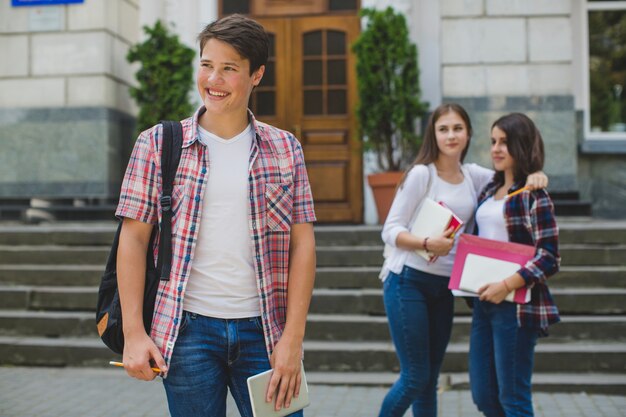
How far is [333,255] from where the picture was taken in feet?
24.9

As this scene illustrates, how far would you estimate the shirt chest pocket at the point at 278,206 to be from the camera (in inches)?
95.0

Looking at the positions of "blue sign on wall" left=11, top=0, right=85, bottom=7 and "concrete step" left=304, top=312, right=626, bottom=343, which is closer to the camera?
"concrete step" left=304, top=312, right=626, bottom=343

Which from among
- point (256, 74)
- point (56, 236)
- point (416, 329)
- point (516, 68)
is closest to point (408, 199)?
point (416, 329)

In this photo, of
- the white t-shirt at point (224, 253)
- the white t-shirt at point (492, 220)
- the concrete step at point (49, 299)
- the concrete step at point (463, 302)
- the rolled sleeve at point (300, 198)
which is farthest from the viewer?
the concrete step at point (49, 299)

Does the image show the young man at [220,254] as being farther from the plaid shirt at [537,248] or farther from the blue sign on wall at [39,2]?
the blue sign on wall at [39,2]

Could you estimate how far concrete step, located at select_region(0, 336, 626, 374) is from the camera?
6109mm

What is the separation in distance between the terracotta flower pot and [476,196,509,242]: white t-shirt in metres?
4.63

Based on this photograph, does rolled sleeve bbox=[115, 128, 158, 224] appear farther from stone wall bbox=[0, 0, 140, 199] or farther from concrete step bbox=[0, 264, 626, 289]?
stone wall bbox=[0, 0, 140, 199]

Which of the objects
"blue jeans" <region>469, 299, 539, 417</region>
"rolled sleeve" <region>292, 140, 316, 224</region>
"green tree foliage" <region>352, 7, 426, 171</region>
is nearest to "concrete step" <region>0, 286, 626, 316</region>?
"green tree foliage" <region>352, 7, 426, 171</region>

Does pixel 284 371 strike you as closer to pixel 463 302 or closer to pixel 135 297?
pixel 135 297

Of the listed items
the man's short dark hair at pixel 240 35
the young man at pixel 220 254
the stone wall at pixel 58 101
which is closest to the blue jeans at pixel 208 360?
the young man at pixel 220 254

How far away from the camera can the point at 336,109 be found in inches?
385

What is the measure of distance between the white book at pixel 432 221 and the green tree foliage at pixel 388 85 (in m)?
4.94

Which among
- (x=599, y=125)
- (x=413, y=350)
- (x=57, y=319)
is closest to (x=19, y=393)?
(x=57, y=319)
